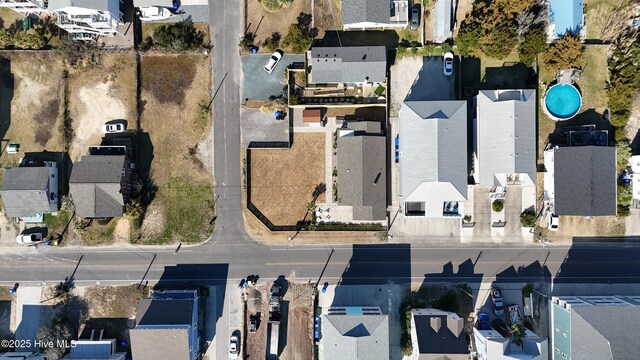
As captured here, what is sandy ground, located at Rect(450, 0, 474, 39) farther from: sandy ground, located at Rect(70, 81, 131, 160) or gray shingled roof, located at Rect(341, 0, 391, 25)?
sandy ground, located at Rect(70, 81, 131, 160)

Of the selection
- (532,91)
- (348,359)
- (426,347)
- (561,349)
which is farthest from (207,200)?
(561,349)

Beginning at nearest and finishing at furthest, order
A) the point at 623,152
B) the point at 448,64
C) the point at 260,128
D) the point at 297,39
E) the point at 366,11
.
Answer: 1. the point at 366,11
2. the point at 623,152
3. the point at 297,39
4. the point at 448,64
5. the point at 260,128

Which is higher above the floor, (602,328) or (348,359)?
(602,328)

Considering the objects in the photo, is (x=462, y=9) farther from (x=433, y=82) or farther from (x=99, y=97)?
(x=99, y=97)

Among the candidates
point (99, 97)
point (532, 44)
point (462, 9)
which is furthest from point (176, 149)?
point (532, 44)

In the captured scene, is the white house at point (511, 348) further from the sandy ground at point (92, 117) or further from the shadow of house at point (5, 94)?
the shadow of house at point (5, 94)

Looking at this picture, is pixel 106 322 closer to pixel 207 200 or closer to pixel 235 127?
pixel 207 200
